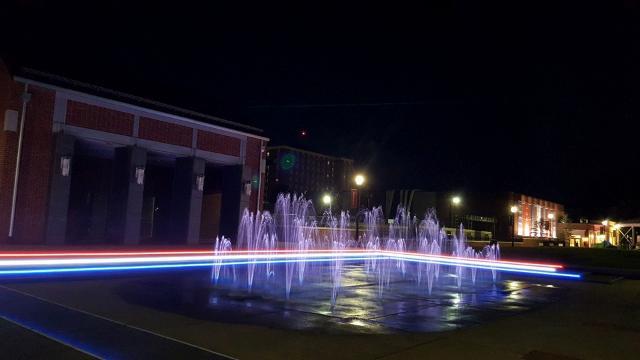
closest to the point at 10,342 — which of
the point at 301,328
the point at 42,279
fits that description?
the point at 301,328

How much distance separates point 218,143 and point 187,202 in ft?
11.5

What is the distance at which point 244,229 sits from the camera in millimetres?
29719

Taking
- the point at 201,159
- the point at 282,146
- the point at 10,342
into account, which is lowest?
the point at 10,342

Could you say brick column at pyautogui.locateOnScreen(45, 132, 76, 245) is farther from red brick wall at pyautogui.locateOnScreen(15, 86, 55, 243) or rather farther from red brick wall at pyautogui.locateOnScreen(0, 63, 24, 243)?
red brick wall at pyautogui.locateOnScreen(0, 63, 24, 243)

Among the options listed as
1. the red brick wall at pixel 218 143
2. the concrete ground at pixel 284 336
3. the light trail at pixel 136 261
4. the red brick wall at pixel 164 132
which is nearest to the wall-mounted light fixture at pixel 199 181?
the red brick wall at pixel 218 143

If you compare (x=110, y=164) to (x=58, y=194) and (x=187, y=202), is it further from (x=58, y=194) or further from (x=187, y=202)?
(x=58, y=194)

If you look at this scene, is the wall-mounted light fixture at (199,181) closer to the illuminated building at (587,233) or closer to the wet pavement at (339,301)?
the wet pavement at (339,301)

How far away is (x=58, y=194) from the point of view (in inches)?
827

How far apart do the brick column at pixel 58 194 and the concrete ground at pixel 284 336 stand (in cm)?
1099

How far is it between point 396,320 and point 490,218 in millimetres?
83975

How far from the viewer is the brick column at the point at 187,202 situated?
2619 cm

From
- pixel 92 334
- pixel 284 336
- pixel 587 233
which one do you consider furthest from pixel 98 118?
pixel 587 233

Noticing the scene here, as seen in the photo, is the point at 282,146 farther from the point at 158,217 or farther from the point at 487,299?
the point at 487,299

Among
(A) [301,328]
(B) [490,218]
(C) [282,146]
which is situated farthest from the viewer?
(C) [282,146]
